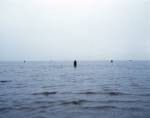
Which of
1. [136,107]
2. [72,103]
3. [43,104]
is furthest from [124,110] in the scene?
[43,104]

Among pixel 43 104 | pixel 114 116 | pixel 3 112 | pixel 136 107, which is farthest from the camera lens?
pixel 43 104

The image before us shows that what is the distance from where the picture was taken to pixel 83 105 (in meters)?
16.1

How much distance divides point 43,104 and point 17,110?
8.14ft

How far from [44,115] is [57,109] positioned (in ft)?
5.75

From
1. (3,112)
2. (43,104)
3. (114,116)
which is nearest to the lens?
(114,116)

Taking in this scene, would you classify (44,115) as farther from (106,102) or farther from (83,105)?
(106,102)

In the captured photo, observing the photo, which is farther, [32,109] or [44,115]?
[32,109]

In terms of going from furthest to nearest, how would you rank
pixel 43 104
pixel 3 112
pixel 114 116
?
pixel 43 104 < pixel 3 112 < pixel 114 116

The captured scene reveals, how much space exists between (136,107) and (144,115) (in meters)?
2.18

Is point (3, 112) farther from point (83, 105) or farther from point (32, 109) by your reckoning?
point (83, 105)

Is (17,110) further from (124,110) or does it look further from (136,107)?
(136,107)

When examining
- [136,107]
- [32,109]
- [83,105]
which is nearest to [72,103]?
[83,105]

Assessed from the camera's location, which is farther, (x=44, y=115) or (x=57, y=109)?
(x=57, y=109)

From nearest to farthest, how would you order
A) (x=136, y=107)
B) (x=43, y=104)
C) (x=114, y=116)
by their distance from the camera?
(x=114, y=116)
(x=136, y=107)
(x=43, y=104)
